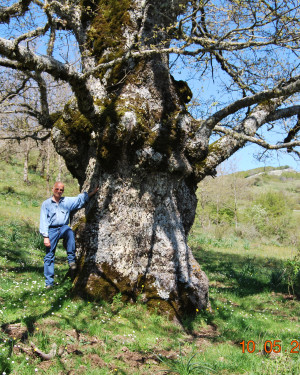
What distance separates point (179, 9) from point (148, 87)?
175 cm

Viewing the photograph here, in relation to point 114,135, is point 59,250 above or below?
below

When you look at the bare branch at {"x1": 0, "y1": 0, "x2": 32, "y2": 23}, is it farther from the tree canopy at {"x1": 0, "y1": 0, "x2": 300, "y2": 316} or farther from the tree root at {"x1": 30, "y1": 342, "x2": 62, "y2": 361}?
the tree root at {"x1": 30, "y1": 342, "x2": 62, "y2": 361}

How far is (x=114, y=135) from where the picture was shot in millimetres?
4762

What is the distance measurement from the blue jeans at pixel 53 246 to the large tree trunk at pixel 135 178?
141mm

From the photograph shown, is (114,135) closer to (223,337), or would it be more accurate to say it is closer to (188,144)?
(188,144)

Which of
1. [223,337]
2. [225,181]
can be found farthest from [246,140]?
[225,181]

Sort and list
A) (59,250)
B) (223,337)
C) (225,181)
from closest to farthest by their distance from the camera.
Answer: (223,337)
(59,250)
(225,181)

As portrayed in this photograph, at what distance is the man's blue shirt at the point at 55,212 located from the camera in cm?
524

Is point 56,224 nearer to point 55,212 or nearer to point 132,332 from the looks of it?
point 55,212

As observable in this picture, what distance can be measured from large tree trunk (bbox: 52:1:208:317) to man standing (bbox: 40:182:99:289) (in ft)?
0.53
